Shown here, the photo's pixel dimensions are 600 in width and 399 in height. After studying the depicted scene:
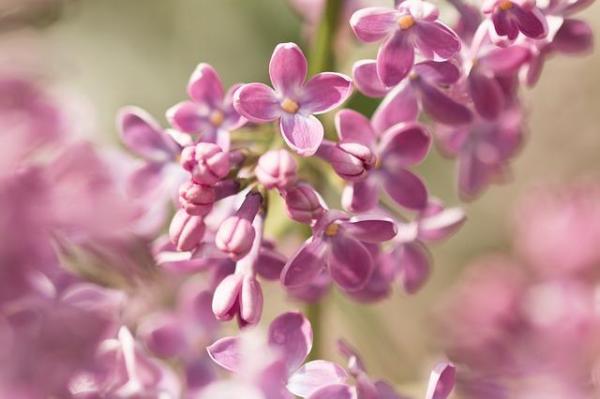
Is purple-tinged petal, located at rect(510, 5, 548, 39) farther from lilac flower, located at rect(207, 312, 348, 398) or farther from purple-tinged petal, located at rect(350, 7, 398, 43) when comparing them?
lilac flower, located at rect(207, 312, 348, 398)

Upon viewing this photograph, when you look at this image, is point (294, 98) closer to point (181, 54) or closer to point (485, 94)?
point (485, 94)

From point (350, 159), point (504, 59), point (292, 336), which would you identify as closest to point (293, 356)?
point (292, 336)

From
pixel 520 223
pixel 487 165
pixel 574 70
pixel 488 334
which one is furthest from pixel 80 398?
pixel 574 70

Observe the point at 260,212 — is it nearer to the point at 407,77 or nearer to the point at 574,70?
the point at 407,77

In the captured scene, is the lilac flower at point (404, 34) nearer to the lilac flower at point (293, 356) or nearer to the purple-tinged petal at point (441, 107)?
the purple-tinged petal at point (441, 107)

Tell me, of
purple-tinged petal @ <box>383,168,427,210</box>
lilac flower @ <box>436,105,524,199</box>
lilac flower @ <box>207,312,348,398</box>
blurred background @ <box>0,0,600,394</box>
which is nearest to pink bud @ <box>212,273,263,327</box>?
lilac flower @ <box>207,312,348,398</box>

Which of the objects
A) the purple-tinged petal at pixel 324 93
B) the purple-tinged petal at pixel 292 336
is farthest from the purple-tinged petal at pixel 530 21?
the purple-tinged petal at pixel 292 336
